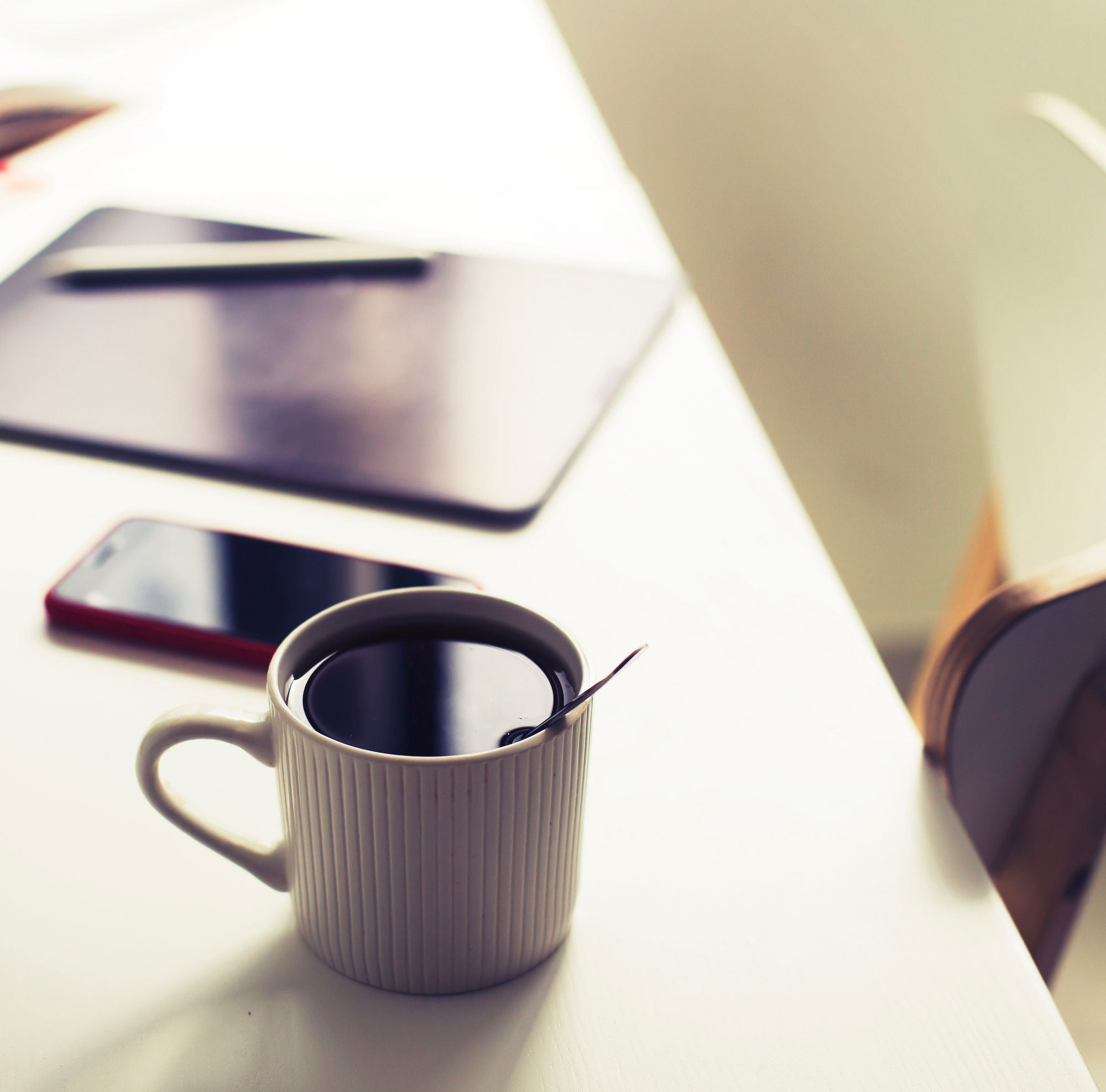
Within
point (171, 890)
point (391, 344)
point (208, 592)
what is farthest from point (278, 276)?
point (171, 890)

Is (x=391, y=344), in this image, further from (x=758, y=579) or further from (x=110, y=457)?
(x=758, y=579)

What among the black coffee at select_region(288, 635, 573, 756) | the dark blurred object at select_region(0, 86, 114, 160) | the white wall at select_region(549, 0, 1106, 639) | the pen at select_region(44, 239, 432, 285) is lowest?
the white wall at select_region(549, 0, 1106, 639)

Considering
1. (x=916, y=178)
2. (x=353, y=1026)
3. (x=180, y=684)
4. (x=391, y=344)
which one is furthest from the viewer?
(x=916, y=178)

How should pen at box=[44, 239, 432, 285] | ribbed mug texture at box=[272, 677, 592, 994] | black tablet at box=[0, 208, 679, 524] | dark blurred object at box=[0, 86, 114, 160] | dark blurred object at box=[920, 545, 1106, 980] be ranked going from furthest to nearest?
1. dark blurred object at box=[0, 86, 114, 160]
2. pen at box=[44, 239, 432, 285]
3. black tablet at box=[0, 208, 679, 524]
4. dark blurred object at box=[920, 545, 1106, 980]
5. ribbed mug texture at box=[272, 677, 592, 994]

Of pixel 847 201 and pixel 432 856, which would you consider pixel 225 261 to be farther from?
pixel 847 201

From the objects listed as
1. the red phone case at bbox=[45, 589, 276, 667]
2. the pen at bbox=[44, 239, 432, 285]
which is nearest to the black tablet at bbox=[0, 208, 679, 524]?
the pen at bbox=[44, 239, 432, 285]

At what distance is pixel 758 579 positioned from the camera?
1.67 feet

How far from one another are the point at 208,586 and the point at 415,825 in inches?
8.6

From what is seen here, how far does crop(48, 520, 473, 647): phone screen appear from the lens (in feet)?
1.48

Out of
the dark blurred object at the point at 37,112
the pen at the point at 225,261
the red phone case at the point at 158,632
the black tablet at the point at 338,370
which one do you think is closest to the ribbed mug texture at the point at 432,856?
the red phone case at the point at 158,632

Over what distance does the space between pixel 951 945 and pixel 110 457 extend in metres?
0.45

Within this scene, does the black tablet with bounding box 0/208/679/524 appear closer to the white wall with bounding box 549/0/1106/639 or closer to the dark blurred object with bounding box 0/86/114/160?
the dark blurred object with bounding box 0/86/114/160

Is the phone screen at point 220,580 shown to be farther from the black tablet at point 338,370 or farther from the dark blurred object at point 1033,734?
the dark blurred object at point 1033,734

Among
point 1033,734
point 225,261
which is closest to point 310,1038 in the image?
point 1033,734
